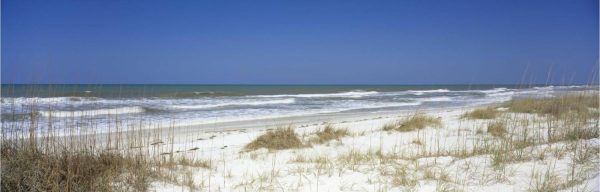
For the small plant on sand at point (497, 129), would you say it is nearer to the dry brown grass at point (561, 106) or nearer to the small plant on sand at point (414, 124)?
the small plant on sand at point (414, 124)

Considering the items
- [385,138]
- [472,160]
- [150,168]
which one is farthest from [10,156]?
[385,138]

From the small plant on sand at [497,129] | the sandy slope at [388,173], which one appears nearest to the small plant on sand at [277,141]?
the sandy slope at [388,173]

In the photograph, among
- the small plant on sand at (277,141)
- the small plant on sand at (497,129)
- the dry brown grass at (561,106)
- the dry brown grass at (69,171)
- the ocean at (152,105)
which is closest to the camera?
the dry brown grass at (69,171)

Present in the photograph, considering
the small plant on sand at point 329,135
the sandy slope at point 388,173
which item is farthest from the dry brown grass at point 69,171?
the small plant on sand at point 329,135

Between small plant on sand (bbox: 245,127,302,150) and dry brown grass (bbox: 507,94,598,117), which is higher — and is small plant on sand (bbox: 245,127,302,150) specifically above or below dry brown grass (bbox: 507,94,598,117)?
below

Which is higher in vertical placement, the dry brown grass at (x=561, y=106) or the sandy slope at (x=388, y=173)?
the dry brown grass at (x=561, y=106)

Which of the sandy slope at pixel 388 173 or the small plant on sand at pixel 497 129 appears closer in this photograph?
the sandy slope at pixel 388 173

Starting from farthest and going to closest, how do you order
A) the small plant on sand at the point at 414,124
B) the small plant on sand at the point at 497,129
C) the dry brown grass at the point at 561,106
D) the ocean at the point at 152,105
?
1. the dry brown grass at the point at 561,106
2. the small plant on sand at the point at 414,124
3. the small plant on sand at the point at 497,129
4. the ocean at the point at 152,105

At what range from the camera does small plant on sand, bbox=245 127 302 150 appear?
273 inches

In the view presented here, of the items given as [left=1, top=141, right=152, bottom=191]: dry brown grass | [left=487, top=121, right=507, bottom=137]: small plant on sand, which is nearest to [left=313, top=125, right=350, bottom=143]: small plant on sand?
[left=487, top=121, right=507, bottom=137]: small plant on sand

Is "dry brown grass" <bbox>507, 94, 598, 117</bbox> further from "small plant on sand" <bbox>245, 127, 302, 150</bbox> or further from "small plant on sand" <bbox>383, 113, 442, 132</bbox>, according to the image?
"small plant on sand" <bbox>245, 127, 302, 150</bbox>

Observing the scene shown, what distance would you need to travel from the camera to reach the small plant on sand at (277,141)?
693 centimetres

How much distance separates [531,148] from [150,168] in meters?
4.78

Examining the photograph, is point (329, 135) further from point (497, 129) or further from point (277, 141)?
point (497, 129)
